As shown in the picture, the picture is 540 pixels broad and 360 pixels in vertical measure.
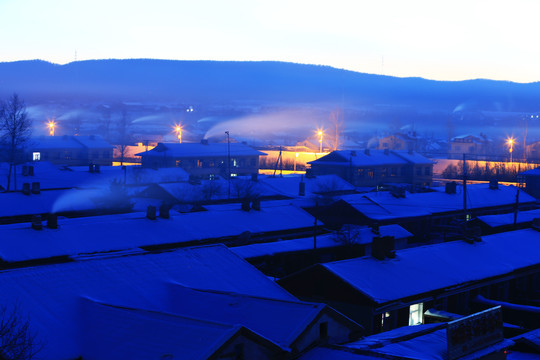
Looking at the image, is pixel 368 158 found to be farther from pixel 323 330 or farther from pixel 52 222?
pixel 323 330

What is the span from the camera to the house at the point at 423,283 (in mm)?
17891

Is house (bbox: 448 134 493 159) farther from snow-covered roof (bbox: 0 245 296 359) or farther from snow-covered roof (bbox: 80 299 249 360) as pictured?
snow-covered roof (bbox: 80 299 249 360)

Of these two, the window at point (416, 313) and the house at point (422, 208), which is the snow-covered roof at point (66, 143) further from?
the window at point (416, 313)

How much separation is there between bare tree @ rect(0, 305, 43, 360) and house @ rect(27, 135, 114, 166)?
199 feet

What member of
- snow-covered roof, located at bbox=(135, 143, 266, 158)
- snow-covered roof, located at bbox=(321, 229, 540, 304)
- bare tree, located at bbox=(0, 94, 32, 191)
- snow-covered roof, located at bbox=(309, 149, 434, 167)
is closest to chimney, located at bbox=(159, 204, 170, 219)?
snow-covered roof, located at bbox=(321, 229, 540, 304)

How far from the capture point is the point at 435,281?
19594mm

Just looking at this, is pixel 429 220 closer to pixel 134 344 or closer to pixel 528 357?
pixel 528 357

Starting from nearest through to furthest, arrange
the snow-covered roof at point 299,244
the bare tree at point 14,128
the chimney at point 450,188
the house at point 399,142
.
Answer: the snow-covered roof at point 299,244 → the chimney at point 450,188 → the bare tree at point 14,128 → the house at point 399,142

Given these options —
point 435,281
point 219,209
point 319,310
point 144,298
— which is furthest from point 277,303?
point 219,209

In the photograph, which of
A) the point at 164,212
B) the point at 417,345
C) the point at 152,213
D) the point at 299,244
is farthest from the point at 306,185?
the point at 417,345

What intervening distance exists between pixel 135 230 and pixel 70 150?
51808mm

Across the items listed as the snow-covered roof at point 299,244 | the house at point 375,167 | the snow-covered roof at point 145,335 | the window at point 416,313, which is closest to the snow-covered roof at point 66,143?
the house at point 375,167

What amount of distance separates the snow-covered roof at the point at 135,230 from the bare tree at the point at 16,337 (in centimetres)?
889

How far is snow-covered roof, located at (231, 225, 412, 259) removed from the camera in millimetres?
23422
